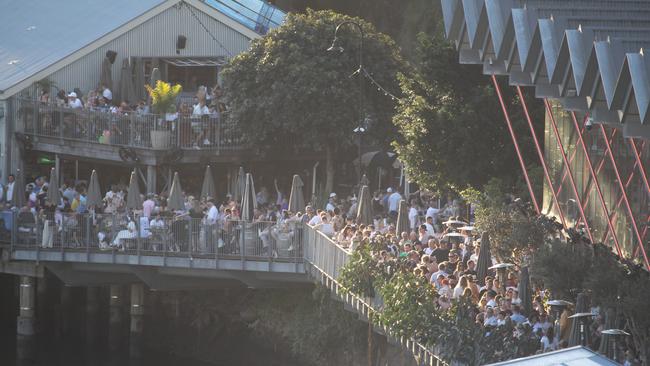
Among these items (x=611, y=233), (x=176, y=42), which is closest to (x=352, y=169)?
(x=176, y=42)

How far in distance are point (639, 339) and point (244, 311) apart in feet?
84.9

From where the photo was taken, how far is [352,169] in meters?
58.5

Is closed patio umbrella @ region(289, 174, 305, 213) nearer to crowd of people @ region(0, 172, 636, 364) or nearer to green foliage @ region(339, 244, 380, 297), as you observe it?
crowd of people @ region(0, 172, 636, 364)

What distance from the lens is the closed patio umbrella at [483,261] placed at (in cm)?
3347

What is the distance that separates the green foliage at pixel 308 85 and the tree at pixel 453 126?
20.3 feet

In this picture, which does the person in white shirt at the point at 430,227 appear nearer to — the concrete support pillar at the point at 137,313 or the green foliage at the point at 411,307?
the green foliage at the point at 411,307

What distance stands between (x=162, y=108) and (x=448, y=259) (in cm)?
2208

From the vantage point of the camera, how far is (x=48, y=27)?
211 ft

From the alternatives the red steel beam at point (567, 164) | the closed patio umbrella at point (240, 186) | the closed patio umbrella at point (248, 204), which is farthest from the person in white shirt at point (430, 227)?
the closed patio umbrella at point (240, 186)

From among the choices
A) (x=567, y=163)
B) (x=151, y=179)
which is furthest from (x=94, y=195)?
(x=567, y=163)

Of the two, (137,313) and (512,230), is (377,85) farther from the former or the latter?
(512,230)

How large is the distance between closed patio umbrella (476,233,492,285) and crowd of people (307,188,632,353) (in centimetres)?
7

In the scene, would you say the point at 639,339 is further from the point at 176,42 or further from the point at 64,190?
the point at 176,42

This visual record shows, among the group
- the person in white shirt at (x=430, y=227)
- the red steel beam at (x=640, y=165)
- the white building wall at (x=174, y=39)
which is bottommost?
the person in white shirt at (x=430, y=227)
